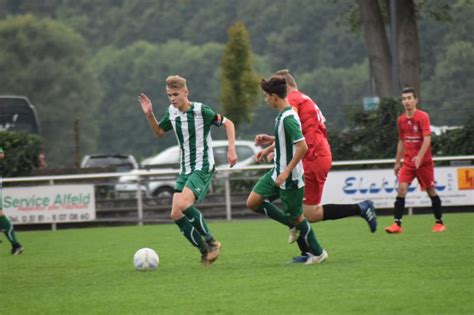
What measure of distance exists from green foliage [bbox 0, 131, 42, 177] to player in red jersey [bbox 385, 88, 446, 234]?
11.7 metres

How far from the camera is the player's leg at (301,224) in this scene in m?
11.1

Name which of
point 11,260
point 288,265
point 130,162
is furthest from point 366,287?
point 130,162

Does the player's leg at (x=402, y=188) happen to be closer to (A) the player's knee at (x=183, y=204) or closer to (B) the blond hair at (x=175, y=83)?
(A) the player's knee at (x=183, y=204)

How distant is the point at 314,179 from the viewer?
12.0 metres

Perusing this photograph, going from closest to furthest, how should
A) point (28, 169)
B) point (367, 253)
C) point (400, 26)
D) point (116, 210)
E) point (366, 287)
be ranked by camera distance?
point (366, 287) < point (367, 253) < point (116, 210) < point (28, 169) < point (400, 26)

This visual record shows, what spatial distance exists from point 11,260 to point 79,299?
4972 millimetres

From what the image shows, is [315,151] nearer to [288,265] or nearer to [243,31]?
[288,265]

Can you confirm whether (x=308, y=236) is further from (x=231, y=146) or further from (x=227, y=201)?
(x=227, y=201)

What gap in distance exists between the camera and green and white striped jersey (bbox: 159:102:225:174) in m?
12.0

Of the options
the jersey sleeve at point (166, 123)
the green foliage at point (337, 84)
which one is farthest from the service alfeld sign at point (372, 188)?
the green foliage at point (337, 84)

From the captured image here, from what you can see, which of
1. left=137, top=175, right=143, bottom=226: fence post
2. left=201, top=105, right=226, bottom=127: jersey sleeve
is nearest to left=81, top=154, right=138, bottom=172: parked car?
left=137, top=175, right=143, bottom=226: fence post

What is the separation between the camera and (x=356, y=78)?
7175 centimetres

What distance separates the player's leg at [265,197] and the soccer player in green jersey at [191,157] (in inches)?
21.9

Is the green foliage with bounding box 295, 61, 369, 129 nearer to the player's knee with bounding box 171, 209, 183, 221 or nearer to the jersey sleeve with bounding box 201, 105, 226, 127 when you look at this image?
the jersey sleeve with bounding box 201, 105, 226, 127
